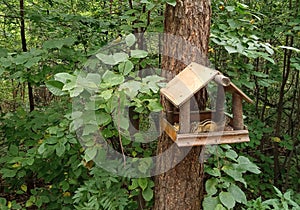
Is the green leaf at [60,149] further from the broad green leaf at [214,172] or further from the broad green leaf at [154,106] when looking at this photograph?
the broad green leaf at [214,172]

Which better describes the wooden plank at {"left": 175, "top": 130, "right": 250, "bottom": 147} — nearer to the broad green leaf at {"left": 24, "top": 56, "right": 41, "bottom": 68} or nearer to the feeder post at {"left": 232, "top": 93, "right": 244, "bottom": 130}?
the feeder post at {"left": 232, "top": 93, "right": 244, "bottom": 130}

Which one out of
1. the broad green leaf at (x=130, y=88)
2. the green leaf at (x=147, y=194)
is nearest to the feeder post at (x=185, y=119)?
the broad green leaf at (x=130, y=88)

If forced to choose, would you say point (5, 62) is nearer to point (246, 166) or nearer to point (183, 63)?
point (183, 63)

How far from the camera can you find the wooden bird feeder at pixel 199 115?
1278 millimetres

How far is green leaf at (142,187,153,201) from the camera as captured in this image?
167cm

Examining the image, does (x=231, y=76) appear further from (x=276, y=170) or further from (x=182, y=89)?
(x=276, y=170)

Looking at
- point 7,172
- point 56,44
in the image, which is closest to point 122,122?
point 56,44

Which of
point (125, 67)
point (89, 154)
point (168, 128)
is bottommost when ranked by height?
point (89, 154)

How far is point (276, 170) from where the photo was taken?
3.34 meters

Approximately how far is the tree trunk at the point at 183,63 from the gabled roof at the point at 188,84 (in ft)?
0.42

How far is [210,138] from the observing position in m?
1.32

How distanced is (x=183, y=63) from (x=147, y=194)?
77 centimetres

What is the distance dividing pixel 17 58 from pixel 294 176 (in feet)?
9.91

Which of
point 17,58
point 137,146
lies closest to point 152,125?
point 137,146
